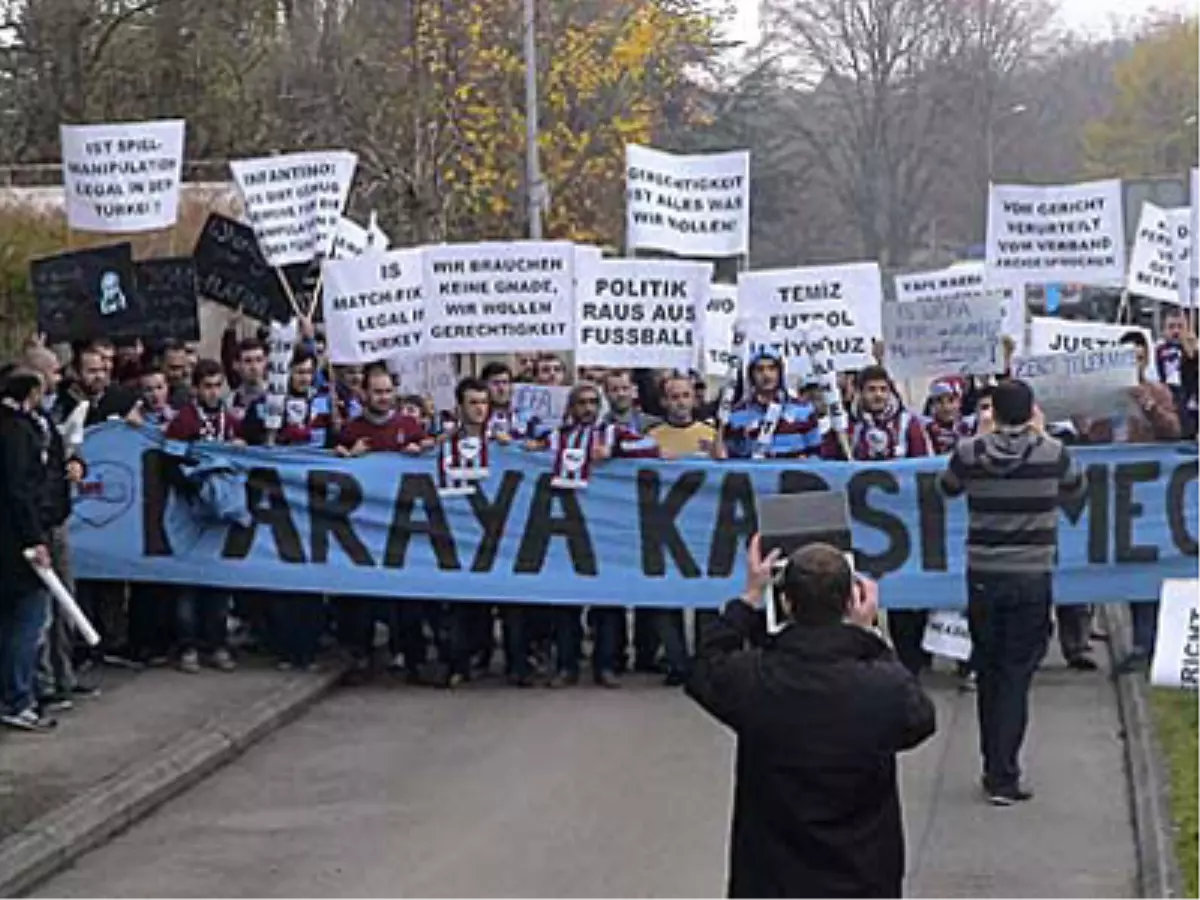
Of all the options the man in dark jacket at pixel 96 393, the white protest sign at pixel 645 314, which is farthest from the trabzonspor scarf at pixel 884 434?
the man in dark jacket at pixel 96 393

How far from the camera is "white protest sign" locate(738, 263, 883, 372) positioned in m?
14.6

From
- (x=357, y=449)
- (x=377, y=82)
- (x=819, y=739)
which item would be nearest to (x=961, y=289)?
(x=357, y=449)

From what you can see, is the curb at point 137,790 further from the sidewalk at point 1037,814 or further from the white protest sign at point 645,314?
the sidewalk at point 1037,814

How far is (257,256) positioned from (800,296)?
3.87 meters

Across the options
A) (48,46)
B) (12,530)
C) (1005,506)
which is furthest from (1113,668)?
(48,46)

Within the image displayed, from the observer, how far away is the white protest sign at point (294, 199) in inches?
599

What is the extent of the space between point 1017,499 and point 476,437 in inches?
173

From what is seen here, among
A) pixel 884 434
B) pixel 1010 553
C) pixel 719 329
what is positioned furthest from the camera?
pixel 719 329

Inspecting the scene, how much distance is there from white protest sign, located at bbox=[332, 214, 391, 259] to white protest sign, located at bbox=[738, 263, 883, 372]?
2508 millimetres

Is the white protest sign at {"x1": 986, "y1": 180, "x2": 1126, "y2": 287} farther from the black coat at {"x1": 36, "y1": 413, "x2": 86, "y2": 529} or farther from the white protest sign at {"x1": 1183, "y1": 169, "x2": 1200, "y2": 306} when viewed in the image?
the black coat at {"x1": 36, "y1": 413, "x2": 86, "y2": 529}

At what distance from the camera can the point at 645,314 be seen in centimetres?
1459

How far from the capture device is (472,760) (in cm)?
1201

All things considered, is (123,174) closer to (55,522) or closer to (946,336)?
(55,522)

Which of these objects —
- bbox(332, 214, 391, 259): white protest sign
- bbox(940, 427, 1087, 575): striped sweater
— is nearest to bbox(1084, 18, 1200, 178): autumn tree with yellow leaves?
bbox(332, 214, 391, 259): white protest sign
